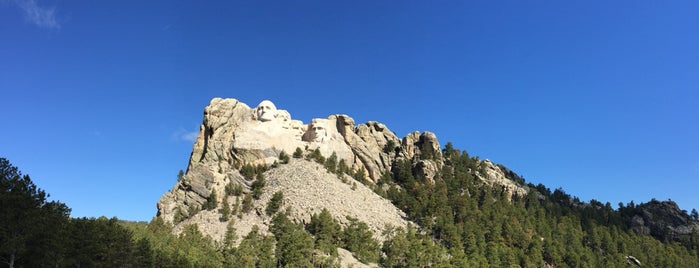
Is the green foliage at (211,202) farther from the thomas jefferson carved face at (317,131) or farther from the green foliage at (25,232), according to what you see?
the green foliage at (25,232)

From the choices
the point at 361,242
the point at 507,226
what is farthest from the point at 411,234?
the point at 507,226

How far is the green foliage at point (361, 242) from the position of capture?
89637mm

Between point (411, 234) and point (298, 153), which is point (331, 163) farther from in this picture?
point (411, 234)

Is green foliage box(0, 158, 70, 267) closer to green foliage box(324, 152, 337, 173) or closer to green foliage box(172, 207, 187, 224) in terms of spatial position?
green foliage box(172, 207, 187, 224)

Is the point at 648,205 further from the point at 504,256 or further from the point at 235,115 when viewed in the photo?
the point at 235,115

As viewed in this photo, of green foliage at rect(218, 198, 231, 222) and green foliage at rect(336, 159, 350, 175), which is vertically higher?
green foliage at rect(336, 159, 350, 175)

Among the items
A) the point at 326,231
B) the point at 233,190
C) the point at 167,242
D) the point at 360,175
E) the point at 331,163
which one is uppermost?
A: the point at 331,163

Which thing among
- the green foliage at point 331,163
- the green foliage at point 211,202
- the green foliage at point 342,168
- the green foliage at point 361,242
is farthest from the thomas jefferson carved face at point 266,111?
the green foliage at point 361,242

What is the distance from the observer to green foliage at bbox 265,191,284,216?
9981 centimetres

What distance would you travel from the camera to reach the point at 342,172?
126688 mm

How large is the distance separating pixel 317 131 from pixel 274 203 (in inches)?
1609

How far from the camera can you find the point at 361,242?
305 ft


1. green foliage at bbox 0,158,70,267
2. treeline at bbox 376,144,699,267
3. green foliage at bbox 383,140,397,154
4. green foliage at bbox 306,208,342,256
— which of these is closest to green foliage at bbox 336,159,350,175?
treeline at bbox 376,144,699,267

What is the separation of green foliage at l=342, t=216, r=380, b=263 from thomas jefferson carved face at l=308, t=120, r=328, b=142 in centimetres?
4324
